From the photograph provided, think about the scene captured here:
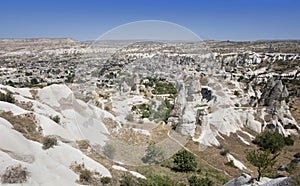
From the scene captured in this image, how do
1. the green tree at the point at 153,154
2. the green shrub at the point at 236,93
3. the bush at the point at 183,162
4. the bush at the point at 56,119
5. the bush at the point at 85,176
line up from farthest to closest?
the green shrub at the point at 236,93, the bush at the point at 56,119, the bush at the point at 183,162, the green tree at the point at 153,154, the bush at the point at 85,176

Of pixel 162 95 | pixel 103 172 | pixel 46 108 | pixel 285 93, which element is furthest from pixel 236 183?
pixel 285 93

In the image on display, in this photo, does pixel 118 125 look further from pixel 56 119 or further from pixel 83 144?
pixel 56 119

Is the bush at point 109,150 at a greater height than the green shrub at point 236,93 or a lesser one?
greater

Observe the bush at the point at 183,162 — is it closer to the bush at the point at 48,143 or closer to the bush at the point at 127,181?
the bush at the point at 127,181

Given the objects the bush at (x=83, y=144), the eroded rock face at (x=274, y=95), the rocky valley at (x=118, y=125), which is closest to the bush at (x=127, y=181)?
the rocky valley at (x=118, y=125)

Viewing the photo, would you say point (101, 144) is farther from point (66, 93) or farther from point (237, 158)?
point (237, 158)

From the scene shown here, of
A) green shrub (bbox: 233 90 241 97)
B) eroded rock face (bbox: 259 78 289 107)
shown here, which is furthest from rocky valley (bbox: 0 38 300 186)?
green shrub (bbox: 233 90 241 97)
